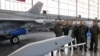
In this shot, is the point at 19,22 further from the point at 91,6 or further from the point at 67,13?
the point at 91,6

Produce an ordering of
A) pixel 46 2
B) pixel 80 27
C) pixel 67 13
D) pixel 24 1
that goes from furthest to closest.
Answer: pixel 67 13
pixel 46 2
pixel 24 1
pixel 80 27

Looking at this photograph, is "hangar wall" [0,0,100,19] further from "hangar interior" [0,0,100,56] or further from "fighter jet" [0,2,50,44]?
"fighter jet" [0,2,50,44]

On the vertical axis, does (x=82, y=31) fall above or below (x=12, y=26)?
below

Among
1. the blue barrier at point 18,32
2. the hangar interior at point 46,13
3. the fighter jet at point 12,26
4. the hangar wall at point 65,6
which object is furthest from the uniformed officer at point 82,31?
the hangar wall at point 65,6

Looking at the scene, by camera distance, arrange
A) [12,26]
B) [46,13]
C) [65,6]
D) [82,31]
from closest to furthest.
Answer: [82,31], [12,26], [46,13], [65,6]

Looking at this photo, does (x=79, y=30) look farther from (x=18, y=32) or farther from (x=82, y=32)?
(x=18, y=32)

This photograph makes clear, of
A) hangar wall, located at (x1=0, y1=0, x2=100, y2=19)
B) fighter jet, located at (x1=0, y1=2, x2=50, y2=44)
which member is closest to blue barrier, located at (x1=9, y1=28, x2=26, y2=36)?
fighter jet, located at (x1=0, y1=2, x2=50, y2=44)

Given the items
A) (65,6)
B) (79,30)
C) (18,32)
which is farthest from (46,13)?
(79,30)

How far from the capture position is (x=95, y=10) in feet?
119

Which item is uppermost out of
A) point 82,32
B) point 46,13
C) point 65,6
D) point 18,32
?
point 65,6

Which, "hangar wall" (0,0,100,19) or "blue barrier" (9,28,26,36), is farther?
"hangar wall" (0,0,100,19)

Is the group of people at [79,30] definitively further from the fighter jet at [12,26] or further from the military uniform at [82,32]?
the fighter jet at [12,26]

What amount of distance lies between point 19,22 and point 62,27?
4650 mm

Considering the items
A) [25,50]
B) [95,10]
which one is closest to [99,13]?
[95,10]
